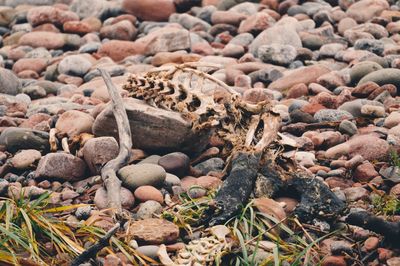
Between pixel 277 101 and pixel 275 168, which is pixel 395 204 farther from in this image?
pixel 277 101

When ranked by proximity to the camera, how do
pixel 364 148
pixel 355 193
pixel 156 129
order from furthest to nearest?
1. pixel 156 129
2. pixel 364 148
3. pixel 355 193

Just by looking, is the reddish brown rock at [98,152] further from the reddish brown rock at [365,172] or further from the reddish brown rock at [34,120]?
the reddish brown rock at [365,172]

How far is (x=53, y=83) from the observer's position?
35.3 ft

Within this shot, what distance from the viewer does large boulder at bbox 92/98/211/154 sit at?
666 centimetres

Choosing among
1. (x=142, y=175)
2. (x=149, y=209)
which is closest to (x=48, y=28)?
(x=142, y=175)

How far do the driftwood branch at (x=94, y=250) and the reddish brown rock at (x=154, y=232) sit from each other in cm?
26

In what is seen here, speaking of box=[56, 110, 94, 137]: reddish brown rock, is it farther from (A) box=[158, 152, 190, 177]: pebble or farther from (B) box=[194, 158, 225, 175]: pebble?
(B) box=[194, 158, 225, 175]: pebble

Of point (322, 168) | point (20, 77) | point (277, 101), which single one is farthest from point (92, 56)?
point (322, 168)

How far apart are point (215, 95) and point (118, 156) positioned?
5.15 ft

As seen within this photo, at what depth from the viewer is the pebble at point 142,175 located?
594cm

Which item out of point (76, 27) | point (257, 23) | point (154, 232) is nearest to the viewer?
point (154, 232)

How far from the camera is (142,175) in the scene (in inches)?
236

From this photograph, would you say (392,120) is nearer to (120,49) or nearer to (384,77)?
(384,77)

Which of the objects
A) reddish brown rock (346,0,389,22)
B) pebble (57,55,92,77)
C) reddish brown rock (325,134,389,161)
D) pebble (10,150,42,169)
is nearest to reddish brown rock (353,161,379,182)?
reddish brown rock (325,134,389,161)
